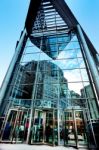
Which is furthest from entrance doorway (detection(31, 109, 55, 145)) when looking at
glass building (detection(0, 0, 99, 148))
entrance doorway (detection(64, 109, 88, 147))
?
entrance doorway (detection(64, 109, 88, 147))

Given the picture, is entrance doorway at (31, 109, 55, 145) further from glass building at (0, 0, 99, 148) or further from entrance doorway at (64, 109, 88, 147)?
entrance doorway at (64, 109, 88, 147)

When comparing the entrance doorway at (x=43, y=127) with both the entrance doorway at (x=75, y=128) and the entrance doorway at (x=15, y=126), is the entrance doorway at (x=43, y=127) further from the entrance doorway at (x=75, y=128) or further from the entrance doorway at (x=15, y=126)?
the entrance doorway at (x=75, y=128)

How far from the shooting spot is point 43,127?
8.31m

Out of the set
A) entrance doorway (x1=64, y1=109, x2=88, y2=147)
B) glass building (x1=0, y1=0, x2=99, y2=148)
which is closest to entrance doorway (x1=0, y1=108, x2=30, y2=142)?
glass building (x1=0, y1=0, x2=99, y2=148)

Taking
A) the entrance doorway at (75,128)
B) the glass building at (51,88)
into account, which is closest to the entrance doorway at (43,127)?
the glass building at (51,88)

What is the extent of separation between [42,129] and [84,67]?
5.59 meters

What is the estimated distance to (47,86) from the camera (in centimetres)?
1052

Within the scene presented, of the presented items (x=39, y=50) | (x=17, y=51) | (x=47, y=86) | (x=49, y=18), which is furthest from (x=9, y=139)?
(x=49, y=18)

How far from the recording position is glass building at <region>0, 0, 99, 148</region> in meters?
8.06

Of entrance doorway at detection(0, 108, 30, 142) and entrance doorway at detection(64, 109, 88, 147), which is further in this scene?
entrance doorway at detection(0, 108, 30, 142)

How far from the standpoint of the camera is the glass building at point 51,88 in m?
8.06

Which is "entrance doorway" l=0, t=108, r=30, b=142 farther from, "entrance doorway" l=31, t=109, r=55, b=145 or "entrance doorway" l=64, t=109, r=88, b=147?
"entrance doorway" l=64, t=109, r=88, b=147

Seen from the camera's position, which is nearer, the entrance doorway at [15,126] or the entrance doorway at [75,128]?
the entrance doorway at [75,128]

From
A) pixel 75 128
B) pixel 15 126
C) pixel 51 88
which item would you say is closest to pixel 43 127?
pixel 15 126
